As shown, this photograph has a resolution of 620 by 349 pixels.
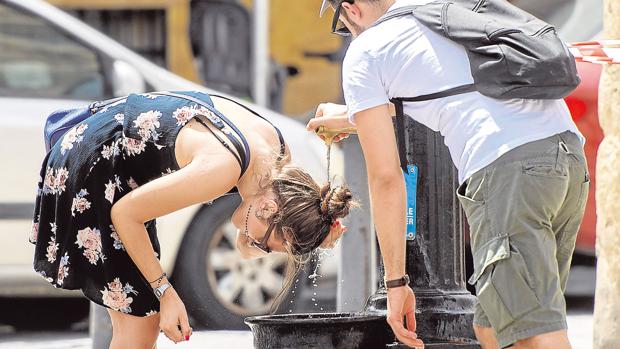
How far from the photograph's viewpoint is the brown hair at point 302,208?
3637 mm

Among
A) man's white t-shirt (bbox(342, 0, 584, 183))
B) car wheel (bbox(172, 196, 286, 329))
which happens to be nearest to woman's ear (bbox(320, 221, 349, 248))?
man's white t-shirt (bbox(342, 0, 584, 183))

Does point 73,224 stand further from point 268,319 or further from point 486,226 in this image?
point 486,226

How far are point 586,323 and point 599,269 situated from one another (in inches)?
77.4

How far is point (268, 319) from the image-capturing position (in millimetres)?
3773

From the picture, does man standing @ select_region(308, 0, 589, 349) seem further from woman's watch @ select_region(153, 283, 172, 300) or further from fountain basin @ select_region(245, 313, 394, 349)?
woman's watch @ select_region(153, 283, 172, 300)

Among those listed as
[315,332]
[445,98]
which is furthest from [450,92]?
[315,332]

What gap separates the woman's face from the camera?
12.0 ft

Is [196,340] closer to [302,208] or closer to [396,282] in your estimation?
[302,208]

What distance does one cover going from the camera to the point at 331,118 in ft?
12.4

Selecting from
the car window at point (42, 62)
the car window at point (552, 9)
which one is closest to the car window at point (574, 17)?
the car window at point (552, 9)

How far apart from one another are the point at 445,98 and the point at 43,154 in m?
3.93

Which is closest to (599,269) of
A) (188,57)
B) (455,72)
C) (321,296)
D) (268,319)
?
(268,319)

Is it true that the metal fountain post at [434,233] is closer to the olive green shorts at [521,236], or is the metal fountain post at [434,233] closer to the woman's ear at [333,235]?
the woman's ear at [333,235]

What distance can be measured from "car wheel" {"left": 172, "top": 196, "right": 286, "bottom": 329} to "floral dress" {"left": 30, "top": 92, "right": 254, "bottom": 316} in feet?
9.78
